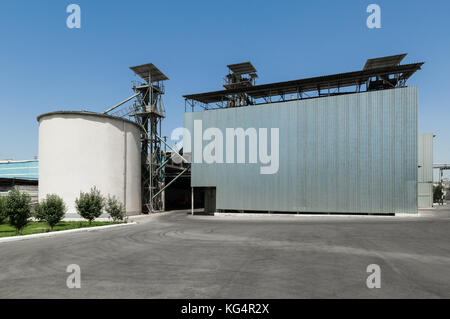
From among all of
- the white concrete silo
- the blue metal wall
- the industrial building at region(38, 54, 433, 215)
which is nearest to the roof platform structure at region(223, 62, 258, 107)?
the industrial building at region(38, 54, 433, 215)

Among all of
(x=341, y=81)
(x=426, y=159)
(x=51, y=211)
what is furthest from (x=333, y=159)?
(x=51, y=211)

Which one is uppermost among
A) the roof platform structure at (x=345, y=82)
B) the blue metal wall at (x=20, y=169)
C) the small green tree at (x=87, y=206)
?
the roof platform structure at (x=345, y=82)

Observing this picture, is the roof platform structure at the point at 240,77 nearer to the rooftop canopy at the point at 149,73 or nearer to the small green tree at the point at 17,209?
the rooftop canopy at the point at 149,73

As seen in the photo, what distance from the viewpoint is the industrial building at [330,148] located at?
29.5 metres

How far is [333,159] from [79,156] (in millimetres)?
30553

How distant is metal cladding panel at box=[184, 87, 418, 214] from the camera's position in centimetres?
2936

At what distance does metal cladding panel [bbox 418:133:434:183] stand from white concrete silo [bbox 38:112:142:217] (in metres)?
49.3

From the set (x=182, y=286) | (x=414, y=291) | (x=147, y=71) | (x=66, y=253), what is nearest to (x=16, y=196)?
(x=66, y=253)

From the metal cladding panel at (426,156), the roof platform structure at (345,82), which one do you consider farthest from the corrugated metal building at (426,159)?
the roof platform structure at (345,82)

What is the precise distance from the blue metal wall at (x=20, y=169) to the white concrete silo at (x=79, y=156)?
45.2 metres

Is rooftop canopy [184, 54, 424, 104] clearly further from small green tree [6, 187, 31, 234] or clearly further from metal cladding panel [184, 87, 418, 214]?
small green tree [6, 187, 31, 234]

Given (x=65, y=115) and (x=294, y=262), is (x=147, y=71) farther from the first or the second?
(x=294, y=262)

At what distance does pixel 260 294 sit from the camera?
300 inches

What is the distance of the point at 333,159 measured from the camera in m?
31.7
